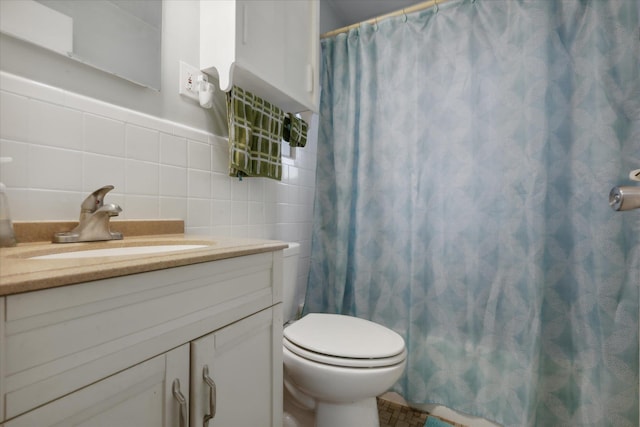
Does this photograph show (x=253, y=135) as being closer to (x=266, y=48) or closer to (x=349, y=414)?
(x=266, y=48)

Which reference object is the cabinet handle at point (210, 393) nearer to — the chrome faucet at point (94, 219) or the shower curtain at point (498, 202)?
the chrome faucet at point (94, 219)

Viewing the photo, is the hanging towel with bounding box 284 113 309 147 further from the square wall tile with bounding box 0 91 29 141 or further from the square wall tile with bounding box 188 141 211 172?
the square wall tile with bounding box 0 91 29 141

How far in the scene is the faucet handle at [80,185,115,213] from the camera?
76cm

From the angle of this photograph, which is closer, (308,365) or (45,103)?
(45,103)

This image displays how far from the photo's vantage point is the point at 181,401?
1.79 feet

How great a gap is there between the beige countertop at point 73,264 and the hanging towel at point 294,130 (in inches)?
33.8

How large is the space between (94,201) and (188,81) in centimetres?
55

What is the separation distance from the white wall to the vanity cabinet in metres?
0.47

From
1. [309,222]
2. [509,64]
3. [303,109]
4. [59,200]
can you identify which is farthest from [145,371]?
[509,64]

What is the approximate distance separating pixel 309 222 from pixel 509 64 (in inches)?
49.4

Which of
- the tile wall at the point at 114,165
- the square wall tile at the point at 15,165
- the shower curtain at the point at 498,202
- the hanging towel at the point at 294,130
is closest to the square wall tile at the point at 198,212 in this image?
the tile wall at the point at 114,165

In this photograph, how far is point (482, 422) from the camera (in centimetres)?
131

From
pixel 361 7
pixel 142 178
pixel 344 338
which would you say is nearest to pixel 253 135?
pixel 142 178

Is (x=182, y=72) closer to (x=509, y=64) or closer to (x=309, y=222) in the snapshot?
(x=309, y=222)
